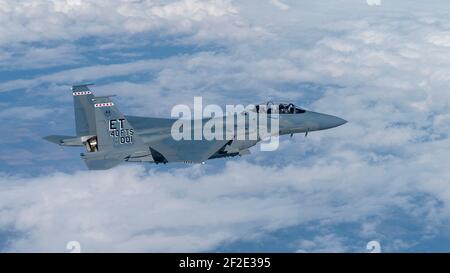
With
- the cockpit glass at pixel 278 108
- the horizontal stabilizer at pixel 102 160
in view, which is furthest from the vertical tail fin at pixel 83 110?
the cockpit glass at pixel 278 108

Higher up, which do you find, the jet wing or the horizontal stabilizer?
the jet wing

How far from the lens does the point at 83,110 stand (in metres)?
55.9

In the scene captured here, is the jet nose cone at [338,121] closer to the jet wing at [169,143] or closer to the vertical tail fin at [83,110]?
the jet wing at [169,143]

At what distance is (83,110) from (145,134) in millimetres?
5134

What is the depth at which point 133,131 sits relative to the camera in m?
53.9

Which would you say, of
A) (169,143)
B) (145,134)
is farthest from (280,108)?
(145,134)

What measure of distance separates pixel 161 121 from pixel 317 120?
480 inches

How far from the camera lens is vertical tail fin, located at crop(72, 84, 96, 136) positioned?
55.2m

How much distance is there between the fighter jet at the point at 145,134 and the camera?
172ft

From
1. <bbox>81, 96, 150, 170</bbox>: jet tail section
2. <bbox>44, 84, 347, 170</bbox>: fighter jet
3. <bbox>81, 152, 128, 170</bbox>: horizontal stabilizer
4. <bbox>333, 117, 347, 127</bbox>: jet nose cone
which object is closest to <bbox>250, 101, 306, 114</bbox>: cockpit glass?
<bbox>44, 84, 347, 170</bbox>: fighter jet

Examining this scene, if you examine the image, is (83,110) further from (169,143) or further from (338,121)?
(338,121)

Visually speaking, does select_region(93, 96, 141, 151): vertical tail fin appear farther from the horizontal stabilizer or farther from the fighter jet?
the horizontal stabilizer

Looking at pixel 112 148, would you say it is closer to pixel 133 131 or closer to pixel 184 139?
pixel 133 131

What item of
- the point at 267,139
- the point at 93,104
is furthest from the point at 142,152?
the point at 267,139
